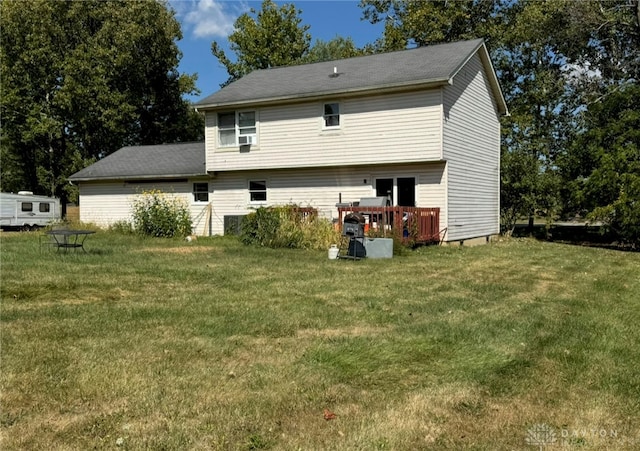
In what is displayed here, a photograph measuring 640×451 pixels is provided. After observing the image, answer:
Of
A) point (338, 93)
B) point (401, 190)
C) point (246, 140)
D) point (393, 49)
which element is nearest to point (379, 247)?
point (401, 190)

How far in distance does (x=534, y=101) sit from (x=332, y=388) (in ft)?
84.6

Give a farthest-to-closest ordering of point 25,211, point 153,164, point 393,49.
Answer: point 393,49, point 25,211, point 153,164

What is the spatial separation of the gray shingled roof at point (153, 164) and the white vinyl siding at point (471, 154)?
32.1 ft

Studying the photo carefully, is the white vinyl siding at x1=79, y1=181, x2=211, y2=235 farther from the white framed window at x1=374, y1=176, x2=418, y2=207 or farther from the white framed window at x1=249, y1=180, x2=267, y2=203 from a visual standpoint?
the white framed window at x1=374, y1=176, x2=418, y2=207

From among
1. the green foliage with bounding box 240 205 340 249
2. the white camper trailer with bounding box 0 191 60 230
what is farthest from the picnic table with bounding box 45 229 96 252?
the white camper trailer with bounding box 0 191 60 230

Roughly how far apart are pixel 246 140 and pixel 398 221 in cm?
811

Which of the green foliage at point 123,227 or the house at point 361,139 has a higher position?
the house at point 361,139

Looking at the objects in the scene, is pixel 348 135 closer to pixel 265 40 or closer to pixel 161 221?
pixel 161 221

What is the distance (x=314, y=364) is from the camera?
14.3ft

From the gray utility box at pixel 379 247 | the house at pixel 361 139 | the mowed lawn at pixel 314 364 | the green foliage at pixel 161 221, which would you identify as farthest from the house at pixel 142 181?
the mowed lawn at pixel 314 364

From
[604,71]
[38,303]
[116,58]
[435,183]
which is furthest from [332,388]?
[116,58]

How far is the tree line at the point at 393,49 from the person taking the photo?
19.4 metres

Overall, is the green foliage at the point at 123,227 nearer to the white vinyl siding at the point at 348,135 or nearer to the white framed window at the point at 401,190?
the white vinyl siding at the point at 348,135

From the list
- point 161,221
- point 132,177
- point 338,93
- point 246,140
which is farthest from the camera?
point 132,177
